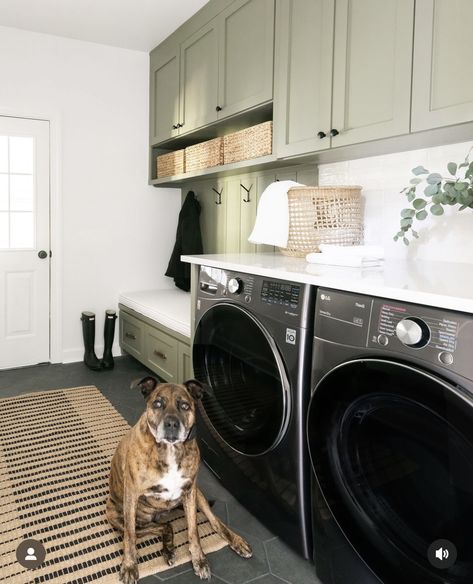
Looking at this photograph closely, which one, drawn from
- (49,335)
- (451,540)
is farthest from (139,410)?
Result: (451,540)

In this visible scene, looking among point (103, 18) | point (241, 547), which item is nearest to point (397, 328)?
point (241, 547)

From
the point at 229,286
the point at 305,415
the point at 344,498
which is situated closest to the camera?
the point at 344,498

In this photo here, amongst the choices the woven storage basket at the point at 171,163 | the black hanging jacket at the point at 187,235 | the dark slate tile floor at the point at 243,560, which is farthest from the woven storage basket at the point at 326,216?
the black hanging jacket at the point at 187,235

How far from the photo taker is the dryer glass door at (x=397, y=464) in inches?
42.6

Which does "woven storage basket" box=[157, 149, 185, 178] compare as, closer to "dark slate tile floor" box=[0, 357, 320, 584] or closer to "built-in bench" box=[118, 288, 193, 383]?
"built-in bench" box=[118, 288, 193, 383]

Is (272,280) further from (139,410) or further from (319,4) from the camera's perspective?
(139,410)

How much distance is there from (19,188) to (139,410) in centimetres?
193

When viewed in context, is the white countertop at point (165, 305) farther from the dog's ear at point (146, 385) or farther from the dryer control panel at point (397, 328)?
the dryer control panel at point (397, 328)

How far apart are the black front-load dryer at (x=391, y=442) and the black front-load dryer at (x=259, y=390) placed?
10cm

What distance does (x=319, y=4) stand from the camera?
7.07 feet

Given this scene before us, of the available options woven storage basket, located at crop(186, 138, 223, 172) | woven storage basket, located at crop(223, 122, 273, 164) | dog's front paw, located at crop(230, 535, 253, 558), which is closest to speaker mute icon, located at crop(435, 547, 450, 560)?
dog's front paw, located at crop(230, 535, 253, 558)

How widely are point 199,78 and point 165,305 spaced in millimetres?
1508

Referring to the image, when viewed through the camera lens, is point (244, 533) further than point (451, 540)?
Yes

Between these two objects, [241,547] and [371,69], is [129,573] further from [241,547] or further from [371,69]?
[371,69]
